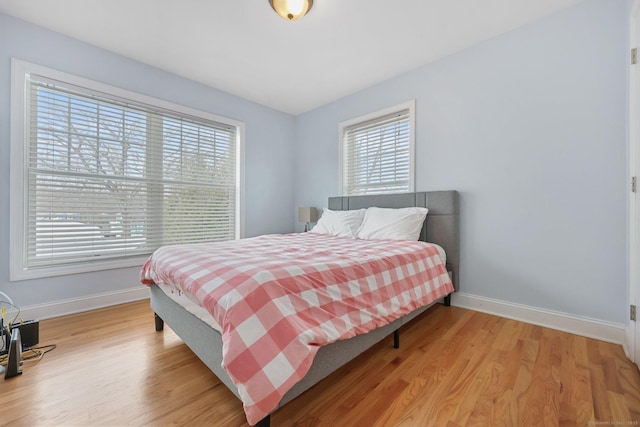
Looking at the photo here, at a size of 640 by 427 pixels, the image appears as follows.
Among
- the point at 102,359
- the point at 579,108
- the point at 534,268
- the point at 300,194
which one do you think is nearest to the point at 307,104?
the point at 300,194

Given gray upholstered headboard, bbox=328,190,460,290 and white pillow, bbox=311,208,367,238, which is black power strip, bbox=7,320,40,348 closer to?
white pillow, bbox=311,208,367,238

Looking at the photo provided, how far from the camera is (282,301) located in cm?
112

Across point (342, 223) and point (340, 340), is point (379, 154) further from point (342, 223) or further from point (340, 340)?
point (340, 340)

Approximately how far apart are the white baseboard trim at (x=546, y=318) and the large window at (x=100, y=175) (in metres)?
3.20

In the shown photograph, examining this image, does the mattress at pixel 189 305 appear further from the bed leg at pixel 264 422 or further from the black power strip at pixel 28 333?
the black power strip at pixel 28 333

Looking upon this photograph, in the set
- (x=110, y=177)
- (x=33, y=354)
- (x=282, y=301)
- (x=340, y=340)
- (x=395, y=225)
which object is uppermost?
(x=110, y=177)

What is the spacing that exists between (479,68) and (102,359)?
3913 mm

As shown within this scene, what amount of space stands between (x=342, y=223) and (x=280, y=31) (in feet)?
6.65

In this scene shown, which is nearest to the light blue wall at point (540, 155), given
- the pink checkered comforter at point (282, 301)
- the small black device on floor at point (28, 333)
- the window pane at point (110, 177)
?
the pink checkered comforter at point (282, 301)

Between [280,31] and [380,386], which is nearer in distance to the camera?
[380,386]

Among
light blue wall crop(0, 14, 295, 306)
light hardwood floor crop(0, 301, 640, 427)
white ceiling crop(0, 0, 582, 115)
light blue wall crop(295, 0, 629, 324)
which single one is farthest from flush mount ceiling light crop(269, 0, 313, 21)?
light hardwood floor crop(0, 301, 640, 427)

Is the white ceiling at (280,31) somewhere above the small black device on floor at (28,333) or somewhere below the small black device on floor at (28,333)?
above

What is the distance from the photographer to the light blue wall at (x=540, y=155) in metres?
1.93

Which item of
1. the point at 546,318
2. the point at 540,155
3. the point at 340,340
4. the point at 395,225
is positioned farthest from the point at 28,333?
the point at 540,155
